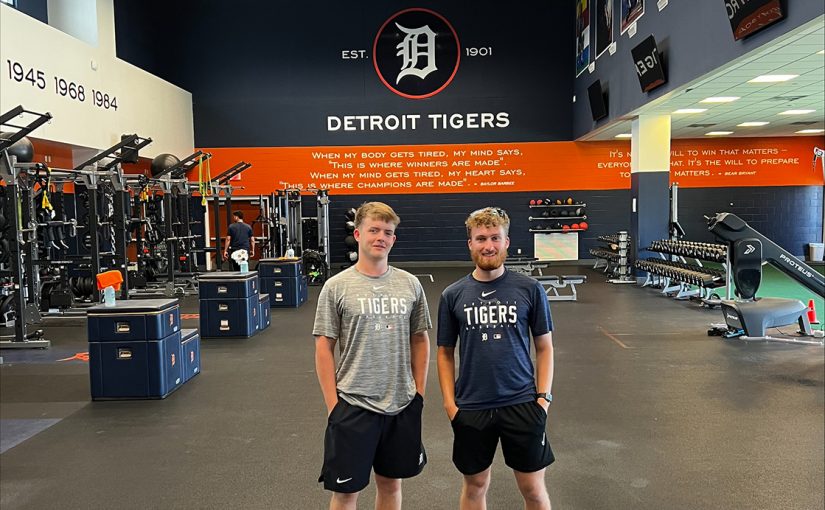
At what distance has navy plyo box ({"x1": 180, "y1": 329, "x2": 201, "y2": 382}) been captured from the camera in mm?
5055

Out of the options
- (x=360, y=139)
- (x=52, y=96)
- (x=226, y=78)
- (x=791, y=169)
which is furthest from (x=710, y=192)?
(x=52, y=96)

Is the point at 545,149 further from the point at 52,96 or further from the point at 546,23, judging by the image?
the point at 52,96

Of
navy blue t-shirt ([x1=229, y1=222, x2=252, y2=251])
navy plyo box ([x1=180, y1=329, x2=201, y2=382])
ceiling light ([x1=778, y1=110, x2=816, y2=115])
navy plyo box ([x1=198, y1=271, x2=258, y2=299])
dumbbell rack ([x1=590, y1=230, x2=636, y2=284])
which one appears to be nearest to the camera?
navy plyo box ([x1=180, y1=329, x2=201, y2=382])

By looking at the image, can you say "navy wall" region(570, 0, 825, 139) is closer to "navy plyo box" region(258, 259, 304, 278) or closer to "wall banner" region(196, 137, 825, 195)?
→ "wall banner" region(196, 137, 825, 195)

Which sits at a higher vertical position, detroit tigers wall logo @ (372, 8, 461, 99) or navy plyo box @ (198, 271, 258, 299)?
detroit tigers wall logo @ (372, 8, 461, 99)

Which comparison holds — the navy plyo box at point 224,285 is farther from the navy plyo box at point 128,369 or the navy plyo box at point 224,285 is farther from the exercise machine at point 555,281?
the exercise machine at point 555,281

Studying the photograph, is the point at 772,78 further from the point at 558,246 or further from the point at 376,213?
the point at 376,213

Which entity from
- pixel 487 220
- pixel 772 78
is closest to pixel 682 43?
pixel 772 78

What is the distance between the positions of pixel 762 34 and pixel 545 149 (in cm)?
902

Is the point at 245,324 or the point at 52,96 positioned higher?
the point at 52,96

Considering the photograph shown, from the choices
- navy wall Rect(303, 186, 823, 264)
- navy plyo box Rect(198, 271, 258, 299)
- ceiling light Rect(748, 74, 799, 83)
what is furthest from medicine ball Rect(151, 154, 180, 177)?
ceiling light Rect(748, 74, 799, 83)

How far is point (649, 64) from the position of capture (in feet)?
28.9

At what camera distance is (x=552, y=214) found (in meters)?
14.8

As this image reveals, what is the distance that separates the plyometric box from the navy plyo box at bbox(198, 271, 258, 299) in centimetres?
938
